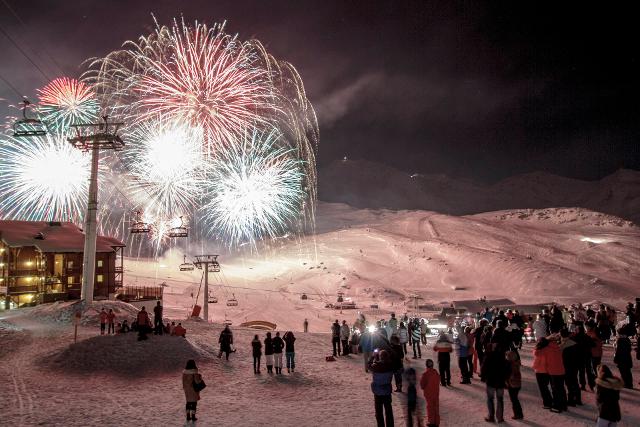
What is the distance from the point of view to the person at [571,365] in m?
11.5

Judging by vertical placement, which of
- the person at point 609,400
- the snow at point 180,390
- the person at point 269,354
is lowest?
the snow at point 180,390

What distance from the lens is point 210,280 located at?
7325 cm

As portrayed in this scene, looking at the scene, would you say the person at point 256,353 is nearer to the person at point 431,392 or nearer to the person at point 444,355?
the person at point 444,355

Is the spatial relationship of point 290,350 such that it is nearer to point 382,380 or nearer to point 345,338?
point 345,338

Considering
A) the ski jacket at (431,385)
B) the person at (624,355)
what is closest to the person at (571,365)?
the person at (624,355)

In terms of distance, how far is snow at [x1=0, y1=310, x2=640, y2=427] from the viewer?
11844 millimetres

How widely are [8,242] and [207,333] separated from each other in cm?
2199

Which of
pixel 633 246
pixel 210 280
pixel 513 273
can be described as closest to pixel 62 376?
pixel 210 280

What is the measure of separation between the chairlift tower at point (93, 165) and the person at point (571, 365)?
27918 millimetres

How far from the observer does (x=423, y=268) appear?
75938 millimetres

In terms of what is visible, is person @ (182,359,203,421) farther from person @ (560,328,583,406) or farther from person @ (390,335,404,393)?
person @ (560,328,583,406)

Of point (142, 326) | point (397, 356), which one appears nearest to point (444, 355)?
point (397, 356)

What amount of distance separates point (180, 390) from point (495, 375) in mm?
10020

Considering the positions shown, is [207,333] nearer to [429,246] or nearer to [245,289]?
[245,289]
